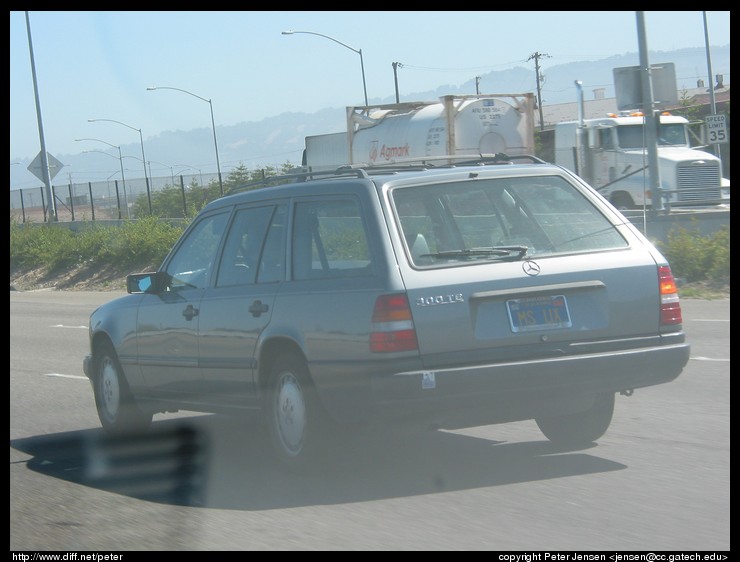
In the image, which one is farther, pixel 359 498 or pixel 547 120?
pixel 547 120

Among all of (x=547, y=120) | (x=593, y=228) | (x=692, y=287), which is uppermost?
(x=547, y=120)

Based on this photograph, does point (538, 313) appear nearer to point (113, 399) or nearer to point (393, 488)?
point (393, 488)

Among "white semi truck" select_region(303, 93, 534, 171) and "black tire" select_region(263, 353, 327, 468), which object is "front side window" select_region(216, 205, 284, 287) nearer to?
"black tire" select_region(263, 353, 327, 468)

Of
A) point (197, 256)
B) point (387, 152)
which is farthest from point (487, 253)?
point (387, 152)

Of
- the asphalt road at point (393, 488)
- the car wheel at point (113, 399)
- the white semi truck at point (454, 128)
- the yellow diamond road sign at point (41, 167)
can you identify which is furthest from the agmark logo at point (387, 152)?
the car wheel at point (113, 399)

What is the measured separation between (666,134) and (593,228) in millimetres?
24354

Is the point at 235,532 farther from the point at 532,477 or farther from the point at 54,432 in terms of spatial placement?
the point at 54,432

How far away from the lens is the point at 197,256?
8000 mm

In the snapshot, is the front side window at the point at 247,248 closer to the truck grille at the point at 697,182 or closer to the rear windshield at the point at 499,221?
the rear windshield at the point at 499,221

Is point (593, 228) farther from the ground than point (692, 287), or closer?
farther from the ground

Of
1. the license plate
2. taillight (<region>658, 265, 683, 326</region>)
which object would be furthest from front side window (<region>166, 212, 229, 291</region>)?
taillight (<region>658, 265, 683, 326</region>)

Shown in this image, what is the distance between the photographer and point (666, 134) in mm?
30109

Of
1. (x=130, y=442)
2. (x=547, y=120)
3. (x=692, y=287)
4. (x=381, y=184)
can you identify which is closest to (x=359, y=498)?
(x=381, y=184)

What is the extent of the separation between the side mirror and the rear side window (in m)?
1.57
